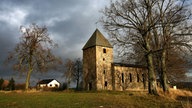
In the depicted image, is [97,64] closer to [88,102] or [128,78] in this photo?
[128,78]

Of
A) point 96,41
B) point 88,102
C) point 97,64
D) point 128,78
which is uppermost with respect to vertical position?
point 96,41

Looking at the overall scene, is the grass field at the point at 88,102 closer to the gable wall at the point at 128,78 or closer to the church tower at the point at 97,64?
the church tower at the point at 97,64

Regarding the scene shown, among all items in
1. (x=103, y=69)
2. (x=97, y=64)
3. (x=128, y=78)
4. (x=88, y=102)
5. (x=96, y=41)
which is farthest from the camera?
(x=128, y=78)

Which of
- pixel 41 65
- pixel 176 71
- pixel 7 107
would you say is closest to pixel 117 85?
pixel 176 71

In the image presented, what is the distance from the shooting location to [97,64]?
4388cm

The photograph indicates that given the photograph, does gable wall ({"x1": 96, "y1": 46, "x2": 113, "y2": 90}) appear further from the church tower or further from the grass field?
the grass field

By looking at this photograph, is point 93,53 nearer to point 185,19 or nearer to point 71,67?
point 71,67

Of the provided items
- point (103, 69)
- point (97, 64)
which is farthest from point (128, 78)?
point (97, 64)

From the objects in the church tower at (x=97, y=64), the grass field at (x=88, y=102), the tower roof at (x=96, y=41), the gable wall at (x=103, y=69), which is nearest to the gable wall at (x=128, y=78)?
the gable wall at (x=103, y=69)

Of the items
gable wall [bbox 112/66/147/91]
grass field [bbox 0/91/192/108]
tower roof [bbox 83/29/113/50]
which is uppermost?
tower roof [bbox 83/29/113/50]

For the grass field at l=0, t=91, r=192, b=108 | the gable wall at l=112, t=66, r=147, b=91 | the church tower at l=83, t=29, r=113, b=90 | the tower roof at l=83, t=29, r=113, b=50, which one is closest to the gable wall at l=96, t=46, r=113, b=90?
the church tower at l=83, t=29, r=113, b=90

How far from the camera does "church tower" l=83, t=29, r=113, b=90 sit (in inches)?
1714

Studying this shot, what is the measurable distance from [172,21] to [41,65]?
20263 mm

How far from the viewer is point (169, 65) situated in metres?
35.3
